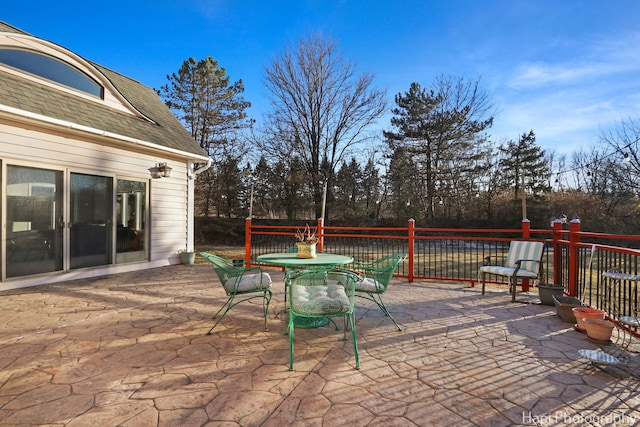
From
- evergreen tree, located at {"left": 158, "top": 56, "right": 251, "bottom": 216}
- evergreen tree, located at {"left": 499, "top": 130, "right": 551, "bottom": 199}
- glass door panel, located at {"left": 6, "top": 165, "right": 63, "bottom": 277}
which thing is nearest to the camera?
glass door panel, located at {"left": 6, "top": 165, "right": 63, "bottom": 277}

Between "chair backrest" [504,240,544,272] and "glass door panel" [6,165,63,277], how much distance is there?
7023 mm

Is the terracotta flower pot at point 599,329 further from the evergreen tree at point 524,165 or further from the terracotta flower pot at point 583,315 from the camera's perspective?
the evergreen tree at point 524,165

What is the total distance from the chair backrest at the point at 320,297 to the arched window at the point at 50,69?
19.6 ft

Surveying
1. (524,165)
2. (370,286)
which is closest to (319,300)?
(370,286)

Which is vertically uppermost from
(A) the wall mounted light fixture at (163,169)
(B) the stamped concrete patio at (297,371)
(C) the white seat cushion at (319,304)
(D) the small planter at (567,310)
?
(A) the wall mounted light fixture at (163,169)

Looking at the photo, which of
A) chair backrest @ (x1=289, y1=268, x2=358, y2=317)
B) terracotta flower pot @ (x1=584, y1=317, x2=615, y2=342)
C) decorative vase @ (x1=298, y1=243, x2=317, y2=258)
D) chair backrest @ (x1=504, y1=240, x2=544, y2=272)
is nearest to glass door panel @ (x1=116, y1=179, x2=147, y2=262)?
decorative vase @ (x1=298, y1=243, x2=317, y2=258)

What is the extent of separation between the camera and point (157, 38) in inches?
370

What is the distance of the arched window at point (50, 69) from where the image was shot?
16.4 ft

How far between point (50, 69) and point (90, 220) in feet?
8.91

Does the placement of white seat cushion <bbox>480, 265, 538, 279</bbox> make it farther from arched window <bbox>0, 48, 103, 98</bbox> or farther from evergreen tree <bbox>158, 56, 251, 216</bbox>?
evergreen tree <bbox>158, 56, 251, 216</bbox>

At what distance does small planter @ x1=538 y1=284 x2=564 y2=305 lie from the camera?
12.9 ft

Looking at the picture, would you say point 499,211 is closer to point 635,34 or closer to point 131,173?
point 635,34

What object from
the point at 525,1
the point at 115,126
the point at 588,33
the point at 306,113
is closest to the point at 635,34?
the point at 588,33

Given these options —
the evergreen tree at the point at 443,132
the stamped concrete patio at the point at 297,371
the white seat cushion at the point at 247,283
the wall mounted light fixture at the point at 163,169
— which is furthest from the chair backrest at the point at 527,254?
the evergreen tree at the point at 443,132
